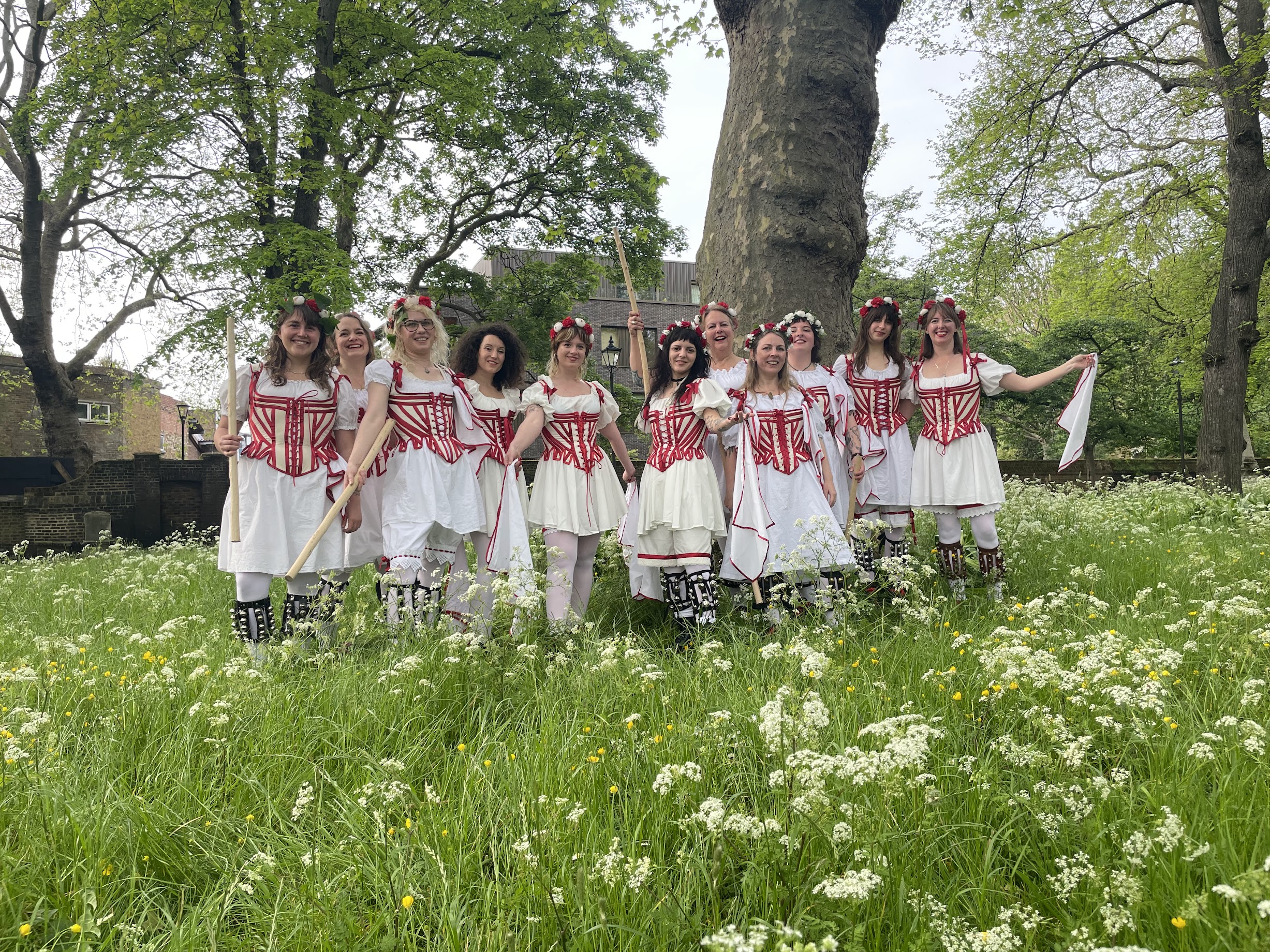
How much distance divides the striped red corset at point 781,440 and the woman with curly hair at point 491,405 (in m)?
1.62

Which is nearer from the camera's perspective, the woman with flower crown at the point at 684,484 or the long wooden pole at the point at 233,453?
the long wooden pole at the point at 233,453

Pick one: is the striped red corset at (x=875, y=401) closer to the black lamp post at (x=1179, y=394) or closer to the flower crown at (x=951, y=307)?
the flower crown at (x=951, y=307)

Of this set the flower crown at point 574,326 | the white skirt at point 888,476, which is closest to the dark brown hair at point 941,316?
the white skirt at point 888,476

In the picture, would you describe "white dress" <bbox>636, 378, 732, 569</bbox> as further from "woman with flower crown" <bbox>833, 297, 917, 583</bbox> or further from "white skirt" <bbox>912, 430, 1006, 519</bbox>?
"white skirt" <bbox>912, 430, 1006, 519</bbox>

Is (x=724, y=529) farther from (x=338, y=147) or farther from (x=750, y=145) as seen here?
(x=338, y=147)

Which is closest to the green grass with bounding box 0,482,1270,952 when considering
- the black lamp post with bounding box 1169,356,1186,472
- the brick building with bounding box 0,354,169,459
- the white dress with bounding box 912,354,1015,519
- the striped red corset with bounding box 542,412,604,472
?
the striped red corset with bounding box 542,412,604,472

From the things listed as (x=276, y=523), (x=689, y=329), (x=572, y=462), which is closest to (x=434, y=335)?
(x=572, y=462)

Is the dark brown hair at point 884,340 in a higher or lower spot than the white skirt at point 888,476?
higher

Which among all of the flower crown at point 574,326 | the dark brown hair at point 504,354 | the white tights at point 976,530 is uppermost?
the flower crown at point 574,326

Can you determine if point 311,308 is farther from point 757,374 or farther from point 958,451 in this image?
point 958,451

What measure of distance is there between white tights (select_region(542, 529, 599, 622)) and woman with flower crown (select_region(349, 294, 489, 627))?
0.53 meters

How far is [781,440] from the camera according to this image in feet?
16.1

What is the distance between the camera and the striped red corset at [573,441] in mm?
4984

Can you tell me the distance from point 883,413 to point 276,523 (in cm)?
426
